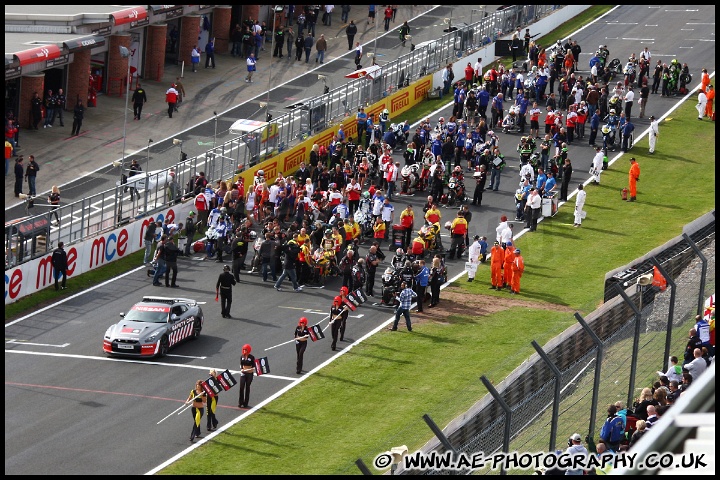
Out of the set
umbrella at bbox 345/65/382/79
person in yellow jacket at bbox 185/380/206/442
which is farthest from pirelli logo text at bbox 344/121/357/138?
person in yellow jacket at bbox 185/380/206/442

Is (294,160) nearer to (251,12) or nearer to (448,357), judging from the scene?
(448,357)

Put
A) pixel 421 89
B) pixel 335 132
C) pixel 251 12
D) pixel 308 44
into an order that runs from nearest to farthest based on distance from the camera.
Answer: pixel 335 132, pixel 421 89, pixel 308 44, pixel 251 12

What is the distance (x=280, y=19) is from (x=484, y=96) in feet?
54.2

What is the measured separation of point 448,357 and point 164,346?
7.07 m

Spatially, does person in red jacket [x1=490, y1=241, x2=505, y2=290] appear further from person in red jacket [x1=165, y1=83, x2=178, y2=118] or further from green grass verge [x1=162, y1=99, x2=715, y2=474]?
person in red jacket [x1=165, y1=83, x2=178, y2=118]

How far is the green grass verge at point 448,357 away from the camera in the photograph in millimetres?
27578

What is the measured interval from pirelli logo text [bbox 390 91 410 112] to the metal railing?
52cm

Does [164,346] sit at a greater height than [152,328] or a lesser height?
lesser

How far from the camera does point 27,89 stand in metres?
50.8

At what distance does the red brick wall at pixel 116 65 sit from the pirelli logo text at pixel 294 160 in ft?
38.6

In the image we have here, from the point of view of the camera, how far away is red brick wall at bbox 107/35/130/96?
56.2 meters

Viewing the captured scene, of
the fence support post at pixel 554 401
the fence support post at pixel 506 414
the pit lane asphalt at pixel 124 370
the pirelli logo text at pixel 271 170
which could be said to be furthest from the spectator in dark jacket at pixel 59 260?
the fence support post at pixel 506 414

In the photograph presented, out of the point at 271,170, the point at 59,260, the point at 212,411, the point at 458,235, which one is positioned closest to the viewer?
the point at 212,411

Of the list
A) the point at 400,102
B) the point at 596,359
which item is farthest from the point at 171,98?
the point at 596,359
